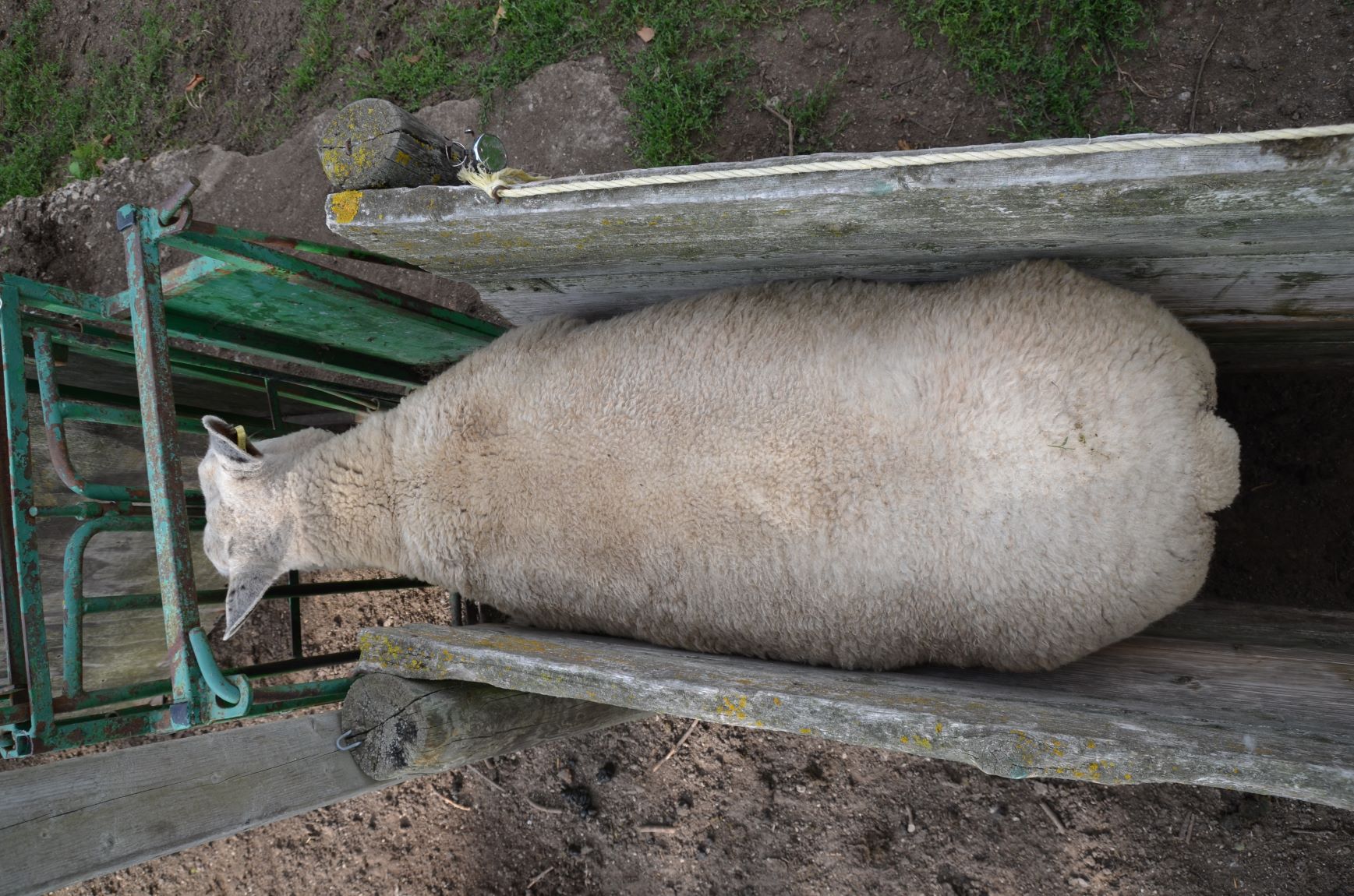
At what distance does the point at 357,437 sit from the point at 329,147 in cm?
112

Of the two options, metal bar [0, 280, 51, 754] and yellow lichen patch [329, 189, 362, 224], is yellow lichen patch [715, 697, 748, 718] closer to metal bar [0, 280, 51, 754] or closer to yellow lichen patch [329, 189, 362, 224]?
yellow lichen patch [329, 189, 362, 224]

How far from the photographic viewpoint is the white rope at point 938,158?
1415 mm

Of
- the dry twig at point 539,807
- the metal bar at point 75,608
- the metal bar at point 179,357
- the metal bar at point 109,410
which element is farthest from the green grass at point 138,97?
the dry twig at point 539,807

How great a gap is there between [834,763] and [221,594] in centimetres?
273

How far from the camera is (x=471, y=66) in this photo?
4.17 meters

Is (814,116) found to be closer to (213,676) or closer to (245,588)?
(245,588)

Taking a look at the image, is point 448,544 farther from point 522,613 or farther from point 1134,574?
point 1134,574

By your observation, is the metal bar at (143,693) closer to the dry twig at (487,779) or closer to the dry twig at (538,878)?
the dry twig at (487,779)

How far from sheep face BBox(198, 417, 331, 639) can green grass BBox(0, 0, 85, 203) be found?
3895 mm

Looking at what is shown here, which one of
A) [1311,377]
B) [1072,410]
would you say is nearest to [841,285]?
[1072,410]

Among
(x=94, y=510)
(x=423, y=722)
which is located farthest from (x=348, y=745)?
(x=94, y=510)

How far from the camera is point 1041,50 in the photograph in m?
3.29

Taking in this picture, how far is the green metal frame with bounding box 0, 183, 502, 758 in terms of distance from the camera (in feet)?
6.91

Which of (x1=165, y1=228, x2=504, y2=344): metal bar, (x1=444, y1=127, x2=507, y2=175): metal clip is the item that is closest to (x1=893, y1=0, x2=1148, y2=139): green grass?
(x1=444, y1=127, x2=507, y2=175): metal clip
